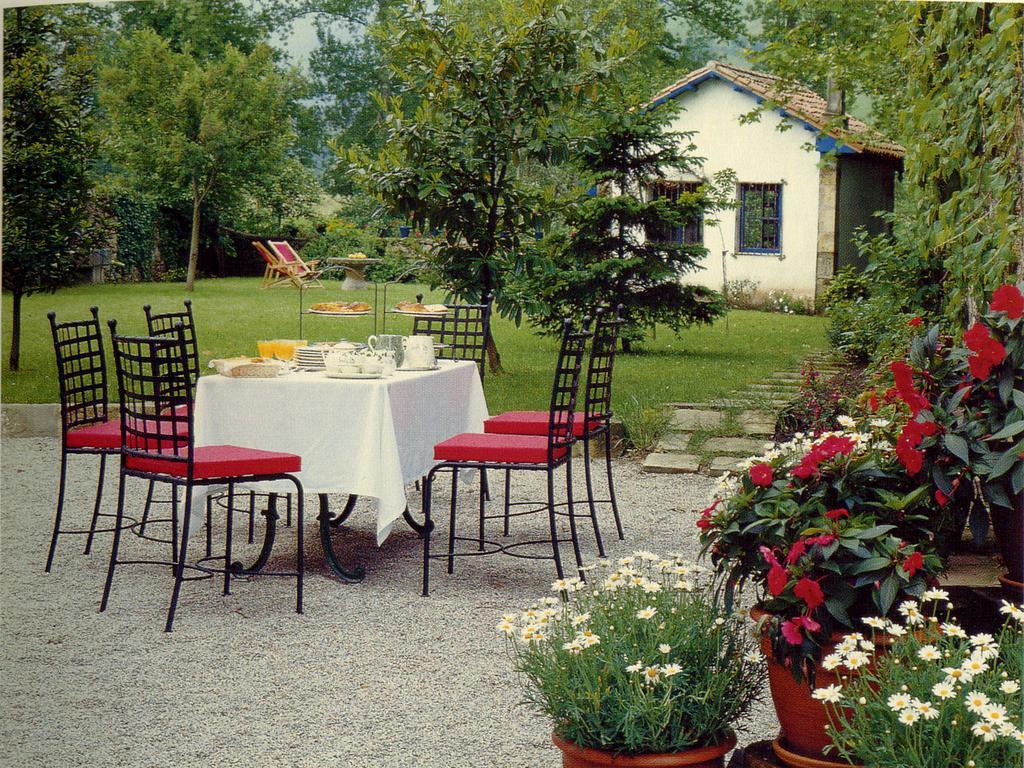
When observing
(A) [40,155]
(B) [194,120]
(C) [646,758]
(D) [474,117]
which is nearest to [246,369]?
(C) [646,758]

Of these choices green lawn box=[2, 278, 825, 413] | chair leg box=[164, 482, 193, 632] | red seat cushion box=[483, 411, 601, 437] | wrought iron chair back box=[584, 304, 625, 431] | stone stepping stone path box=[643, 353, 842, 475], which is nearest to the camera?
chair leg box=[164, 482, 193, 632]

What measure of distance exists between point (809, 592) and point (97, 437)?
297 cm

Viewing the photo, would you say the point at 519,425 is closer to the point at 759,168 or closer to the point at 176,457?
the point at 176,457

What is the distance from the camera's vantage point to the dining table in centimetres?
388

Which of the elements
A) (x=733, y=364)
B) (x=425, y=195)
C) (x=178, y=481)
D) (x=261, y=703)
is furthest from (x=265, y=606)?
(x=733, y=364)

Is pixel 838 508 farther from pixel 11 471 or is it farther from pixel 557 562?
pixel 11 471

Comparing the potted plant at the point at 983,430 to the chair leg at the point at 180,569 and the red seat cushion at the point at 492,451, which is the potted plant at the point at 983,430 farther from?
the chair leg at the point at 180,569

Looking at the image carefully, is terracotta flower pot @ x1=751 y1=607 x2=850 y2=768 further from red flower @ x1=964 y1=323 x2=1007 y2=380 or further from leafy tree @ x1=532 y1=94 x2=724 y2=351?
leafy tree @ x1=532 y1=94 x2=724 y2=351

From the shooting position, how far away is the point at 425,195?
288 inches

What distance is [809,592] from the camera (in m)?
2.08

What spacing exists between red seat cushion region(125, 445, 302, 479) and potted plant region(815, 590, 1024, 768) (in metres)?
2.13

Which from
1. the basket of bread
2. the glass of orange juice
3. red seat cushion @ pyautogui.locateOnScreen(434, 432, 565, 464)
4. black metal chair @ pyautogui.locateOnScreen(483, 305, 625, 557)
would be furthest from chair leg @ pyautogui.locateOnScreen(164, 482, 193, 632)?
black metal chair @ pyautogui.locateOnScreen(483, 305, 625, 557)

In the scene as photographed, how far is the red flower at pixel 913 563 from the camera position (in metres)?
2.10

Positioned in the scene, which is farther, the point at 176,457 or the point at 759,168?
the point at 759,168
